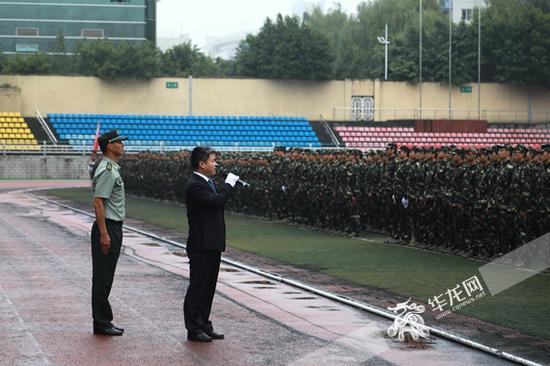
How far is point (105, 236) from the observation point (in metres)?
11.6

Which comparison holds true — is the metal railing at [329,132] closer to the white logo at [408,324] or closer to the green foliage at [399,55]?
the green foliage at [399,55]

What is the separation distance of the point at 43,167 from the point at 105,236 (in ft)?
173

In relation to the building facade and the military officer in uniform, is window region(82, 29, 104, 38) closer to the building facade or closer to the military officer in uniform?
the building facade

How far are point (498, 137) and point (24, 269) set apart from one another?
5232 cm

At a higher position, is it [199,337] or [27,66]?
[27,66]

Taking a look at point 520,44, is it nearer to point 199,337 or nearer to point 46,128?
point 46,128

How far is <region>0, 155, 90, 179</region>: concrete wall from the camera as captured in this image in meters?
62.6

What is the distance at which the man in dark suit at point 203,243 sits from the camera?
1149 cm

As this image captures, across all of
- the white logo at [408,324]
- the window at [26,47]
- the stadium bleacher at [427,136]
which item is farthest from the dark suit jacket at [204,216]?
the window at [26,47]

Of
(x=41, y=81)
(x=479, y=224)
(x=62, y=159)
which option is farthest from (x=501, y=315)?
(x=41, y=81)

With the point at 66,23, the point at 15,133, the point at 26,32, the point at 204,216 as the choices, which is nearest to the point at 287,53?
the point at 15,133

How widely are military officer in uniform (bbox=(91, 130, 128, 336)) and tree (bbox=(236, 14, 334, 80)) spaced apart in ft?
203

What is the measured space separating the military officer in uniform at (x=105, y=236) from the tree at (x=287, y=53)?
61.9 m

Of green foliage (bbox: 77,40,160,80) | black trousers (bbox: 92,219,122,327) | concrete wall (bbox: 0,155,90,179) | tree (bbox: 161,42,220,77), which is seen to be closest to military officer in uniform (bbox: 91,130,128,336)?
black trousers (bbox: 92,219,122,327)
